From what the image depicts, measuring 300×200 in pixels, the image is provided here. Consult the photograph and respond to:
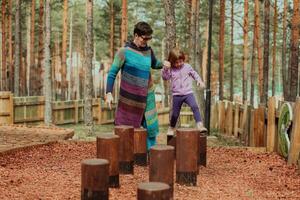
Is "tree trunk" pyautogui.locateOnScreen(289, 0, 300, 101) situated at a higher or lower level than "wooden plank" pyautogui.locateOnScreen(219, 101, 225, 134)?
higher

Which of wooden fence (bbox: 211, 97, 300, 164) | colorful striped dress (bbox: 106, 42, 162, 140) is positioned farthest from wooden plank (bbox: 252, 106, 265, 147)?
colorful striped dress (bbox: 106, 42, 162, 140)

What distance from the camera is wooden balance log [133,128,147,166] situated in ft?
22.4

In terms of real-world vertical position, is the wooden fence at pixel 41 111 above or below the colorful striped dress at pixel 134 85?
below

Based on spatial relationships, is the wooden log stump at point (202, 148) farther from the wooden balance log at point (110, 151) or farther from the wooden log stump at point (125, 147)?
the wooden balance log at point (110, 151)

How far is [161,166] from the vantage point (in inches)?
203

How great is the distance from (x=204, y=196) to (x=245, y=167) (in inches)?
95.8

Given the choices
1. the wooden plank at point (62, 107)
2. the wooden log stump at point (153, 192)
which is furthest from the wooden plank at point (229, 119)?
the wooden log stump at point (153, 192)

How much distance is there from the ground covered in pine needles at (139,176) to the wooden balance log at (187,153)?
16 cm

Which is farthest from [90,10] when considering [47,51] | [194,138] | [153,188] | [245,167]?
[153,188]

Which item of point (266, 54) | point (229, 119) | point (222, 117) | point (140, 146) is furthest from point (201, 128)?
point (266, 54)

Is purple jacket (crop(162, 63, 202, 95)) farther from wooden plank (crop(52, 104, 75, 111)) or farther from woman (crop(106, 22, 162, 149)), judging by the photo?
wooden plank (crop(52, 104, 75, 111))

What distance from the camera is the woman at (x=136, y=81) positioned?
21.5ft

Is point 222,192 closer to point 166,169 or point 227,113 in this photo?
point 166,169

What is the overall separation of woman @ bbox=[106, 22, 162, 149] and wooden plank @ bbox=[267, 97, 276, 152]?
3364mm
